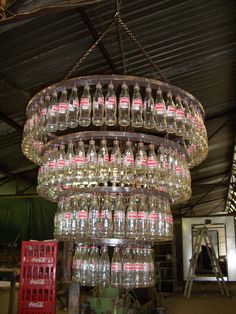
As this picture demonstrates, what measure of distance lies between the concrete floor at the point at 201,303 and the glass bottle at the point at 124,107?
645 centimetres

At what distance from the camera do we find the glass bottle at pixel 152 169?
289 cm

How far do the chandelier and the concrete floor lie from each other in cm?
572

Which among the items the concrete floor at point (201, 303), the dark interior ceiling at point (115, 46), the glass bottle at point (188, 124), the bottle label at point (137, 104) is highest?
the dark interior ceiling at point (115, 46)

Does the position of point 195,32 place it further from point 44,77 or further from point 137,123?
point 137,123

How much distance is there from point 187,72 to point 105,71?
1.43 metres

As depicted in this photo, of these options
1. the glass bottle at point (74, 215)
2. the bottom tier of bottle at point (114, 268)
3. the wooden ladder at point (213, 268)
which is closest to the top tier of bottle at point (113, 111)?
the glass bottle at point (74, 215)

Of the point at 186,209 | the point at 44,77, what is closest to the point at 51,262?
the point at 44,77

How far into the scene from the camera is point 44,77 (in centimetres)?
543

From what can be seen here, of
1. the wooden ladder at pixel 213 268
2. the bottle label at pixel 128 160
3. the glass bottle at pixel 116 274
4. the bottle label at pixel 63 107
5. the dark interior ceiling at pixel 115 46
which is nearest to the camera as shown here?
the bottle label at pixel 63 107

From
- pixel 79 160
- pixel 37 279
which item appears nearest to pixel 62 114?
pixel 79 160

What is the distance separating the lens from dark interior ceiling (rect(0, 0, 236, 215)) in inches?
174

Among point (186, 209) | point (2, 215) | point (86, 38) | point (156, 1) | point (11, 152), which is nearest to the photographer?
point (156, 1)

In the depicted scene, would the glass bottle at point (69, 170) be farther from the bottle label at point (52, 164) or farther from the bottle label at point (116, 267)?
the bottle label at point (116, 267)

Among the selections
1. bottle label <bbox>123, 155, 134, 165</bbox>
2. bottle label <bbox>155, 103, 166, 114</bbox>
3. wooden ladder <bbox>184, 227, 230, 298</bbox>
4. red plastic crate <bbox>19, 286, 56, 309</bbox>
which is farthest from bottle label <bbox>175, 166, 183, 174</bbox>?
wooden ladder <bbox>184, 227, 230, 298</bbox>
